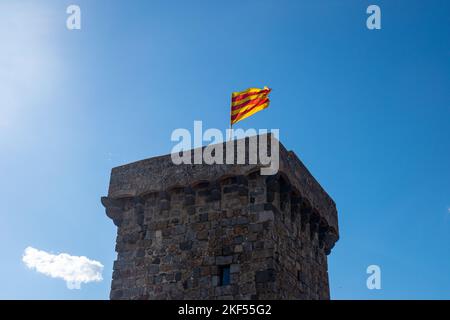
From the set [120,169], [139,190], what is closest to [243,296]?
[139,190]

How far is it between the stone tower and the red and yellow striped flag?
5.37 feet

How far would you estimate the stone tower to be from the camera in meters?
11.0

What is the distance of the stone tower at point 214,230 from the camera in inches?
435

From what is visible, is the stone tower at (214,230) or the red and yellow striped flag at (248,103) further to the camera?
the red and yellow striped flag at (248,103)

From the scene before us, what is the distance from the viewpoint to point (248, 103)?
13234mm

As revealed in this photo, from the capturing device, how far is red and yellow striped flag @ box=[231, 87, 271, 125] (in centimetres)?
1314

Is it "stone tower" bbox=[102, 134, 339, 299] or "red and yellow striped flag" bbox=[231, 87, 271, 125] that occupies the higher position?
"red and yellow striped flag" bbox=[231, 87, 271, 125]

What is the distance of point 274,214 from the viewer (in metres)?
11.3

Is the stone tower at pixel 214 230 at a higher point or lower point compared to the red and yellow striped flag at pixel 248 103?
lower

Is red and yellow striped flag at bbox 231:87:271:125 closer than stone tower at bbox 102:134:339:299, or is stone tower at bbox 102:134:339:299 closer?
stone tower at bbox 102:134:339:299

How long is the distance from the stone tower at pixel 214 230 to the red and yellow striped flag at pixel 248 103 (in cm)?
164

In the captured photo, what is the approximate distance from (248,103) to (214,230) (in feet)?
11.2
